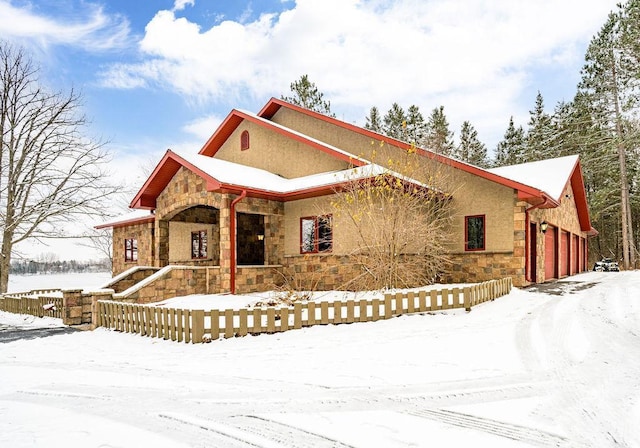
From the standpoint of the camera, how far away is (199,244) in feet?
60.7

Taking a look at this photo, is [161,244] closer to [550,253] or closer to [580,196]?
[550,253]

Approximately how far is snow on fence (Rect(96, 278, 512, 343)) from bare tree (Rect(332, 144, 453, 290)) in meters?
1.94

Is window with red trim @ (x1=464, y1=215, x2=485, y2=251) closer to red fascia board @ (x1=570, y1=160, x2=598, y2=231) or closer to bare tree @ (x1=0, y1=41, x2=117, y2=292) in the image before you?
red fascia board @ (x1=570, y1=160, x2=598, y2=231)

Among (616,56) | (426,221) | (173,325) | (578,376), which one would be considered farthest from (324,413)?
(616,56)

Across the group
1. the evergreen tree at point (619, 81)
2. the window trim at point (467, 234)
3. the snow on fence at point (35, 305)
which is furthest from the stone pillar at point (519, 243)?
the snow on fence at point (35, 305)

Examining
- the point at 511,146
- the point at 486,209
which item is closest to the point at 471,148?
the point at 511,146

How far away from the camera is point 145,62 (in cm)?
2027

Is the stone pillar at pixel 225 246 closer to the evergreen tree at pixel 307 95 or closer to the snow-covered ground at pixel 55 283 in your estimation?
the snow-covered ground at pixel 55 283

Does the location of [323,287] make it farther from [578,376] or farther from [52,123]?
[52,123]

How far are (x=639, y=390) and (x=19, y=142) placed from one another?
22.8 m

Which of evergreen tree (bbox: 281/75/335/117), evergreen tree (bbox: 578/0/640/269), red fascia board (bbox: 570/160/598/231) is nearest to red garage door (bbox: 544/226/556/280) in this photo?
red fascia board (bbox: 570/160/598/231)

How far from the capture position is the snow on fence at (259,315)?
7.32 m

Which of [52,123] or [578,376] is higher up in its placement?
[52,123]

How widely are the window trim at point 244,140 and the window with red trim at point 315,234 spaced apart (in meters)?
5.35
